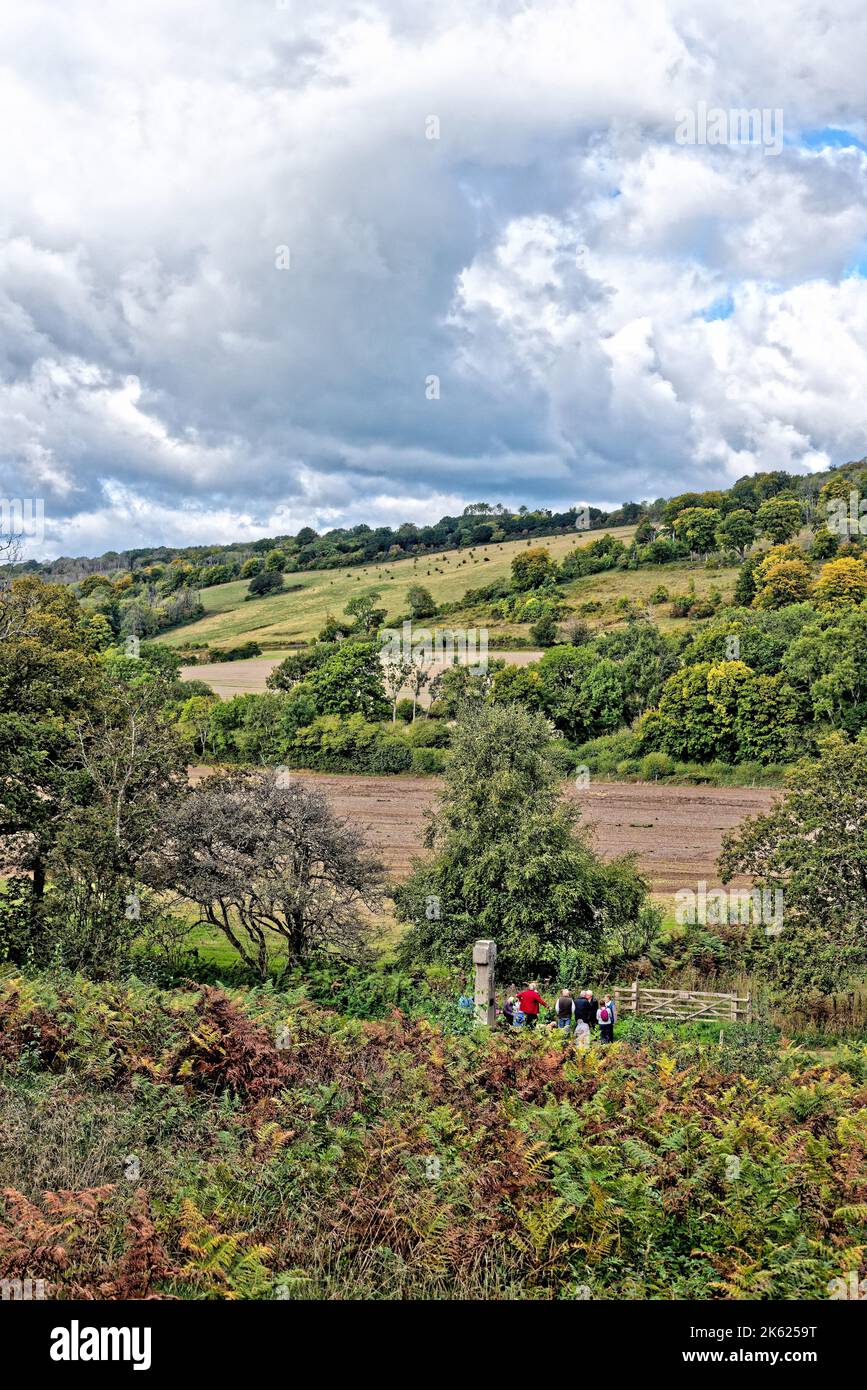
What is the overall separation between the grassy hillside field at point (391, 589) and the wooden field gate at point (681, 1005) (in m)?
65.9

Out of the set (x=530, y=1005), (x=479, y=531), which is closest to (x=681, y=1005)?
(x=530, y=1005)

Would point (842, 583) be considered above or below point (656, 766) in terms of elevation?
above

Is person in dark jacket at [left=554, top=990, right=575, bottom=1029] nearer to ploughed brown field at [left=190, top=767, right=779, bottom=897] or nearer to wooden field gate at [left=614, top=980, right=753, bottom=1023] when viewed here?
wooden field gate at [left=614, top=980, right=753, bottom=1023]

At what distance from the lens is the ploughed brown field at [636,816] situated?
40.6 m

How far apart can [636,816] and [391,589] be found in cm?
8041

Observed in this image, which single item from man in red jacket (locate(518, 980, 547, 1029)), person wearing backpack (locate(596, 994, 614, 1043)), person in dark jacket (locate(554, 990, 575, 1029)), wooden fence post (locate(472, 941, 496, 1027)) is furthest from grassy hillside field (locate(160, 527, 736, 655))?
man in red jacket (locate(518, 980, 547, 1029))

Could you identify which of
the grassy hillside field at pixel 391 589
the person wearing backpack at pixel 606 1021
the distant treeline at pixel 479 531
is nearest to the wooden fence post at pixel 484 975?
the person wearing backpack at pixel 606 1021

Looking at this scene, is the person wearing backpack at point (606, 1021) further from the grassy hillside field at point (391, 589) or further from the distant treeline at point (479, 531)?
the distant treeline at point (479, 531)

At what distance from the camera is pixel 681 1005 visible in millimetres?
22500

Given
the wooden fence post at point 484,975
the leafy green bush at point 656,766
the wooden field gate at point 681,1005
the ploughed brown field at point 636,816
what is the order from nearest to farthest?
the wooden fence post at point 484,975
the wooden field gate at point 681,1005
the ploughed brown field at point 636,816
the leafy green bush at point 656,766

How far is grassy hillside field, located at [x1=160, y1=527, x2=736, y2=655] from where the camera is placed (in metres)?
105

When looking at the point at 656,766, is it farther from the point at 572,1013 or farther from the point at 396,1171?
the point at 396,1171

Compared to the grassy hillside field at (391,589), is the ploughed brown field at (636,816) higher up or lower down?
lower down

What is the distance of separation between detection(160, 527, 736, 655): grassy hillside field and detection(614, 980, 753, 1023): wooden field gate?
216ft
